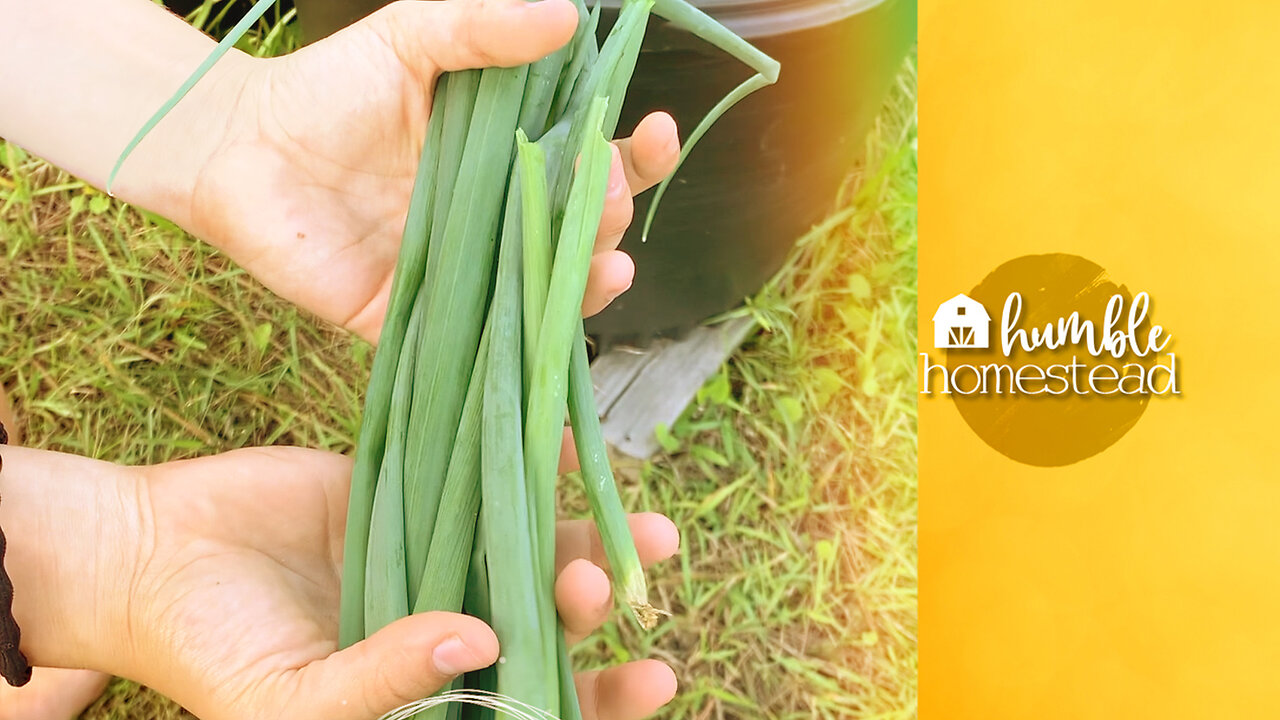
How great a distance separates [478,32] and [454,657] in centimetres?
40

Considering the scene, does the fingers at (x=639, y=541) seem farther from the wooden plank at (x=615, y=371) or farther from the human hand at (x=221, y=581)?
the wooden plank at (x=615, y=371)

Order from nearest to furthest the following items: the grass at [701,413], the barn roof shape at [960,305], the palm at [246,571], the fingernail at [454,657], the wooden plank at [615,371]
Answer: the fingernail at [454,657] → the palm at [246,571] → the barn roof shape at [960,305] → the grass at [701,413] → the wooden plank at [615,371]

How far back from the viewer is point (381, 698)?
1.65 ft

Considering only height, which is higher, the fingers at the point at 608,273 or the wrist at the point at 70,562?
the fingers at the point at 608,273

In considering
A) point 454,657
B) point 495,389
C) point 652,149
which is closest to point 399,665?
point 454,657

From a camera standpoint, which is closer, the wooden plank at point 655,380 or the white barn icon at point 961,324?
the white barn icon at point 961,324

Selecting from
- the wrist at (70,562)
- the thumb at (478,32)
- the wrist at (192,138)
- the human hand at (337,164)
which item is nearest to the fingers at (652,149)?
the human hand at (337,164)

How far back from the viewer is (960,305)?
702 millimetres

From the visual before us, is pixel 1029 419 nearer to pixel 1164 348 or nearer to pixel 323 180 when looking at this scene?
pixel 1164 348

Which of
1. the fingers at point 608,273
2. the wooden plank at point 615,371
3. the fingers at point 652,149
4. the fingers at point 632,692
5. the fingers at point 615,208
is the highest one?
the fingers at point 652,149

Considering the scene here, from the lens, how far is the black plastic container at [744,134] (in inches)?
28.8

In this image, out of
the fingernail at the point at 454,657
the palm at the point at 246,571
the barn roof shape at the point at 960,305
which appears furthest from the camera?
the barn roof shape at the point at 960,305

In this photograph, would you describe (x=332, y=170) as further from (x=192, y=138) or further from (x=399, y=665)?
(x=399, y=665)

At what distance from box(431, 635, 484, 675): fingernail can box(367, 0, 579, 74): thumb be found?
0.37 m
